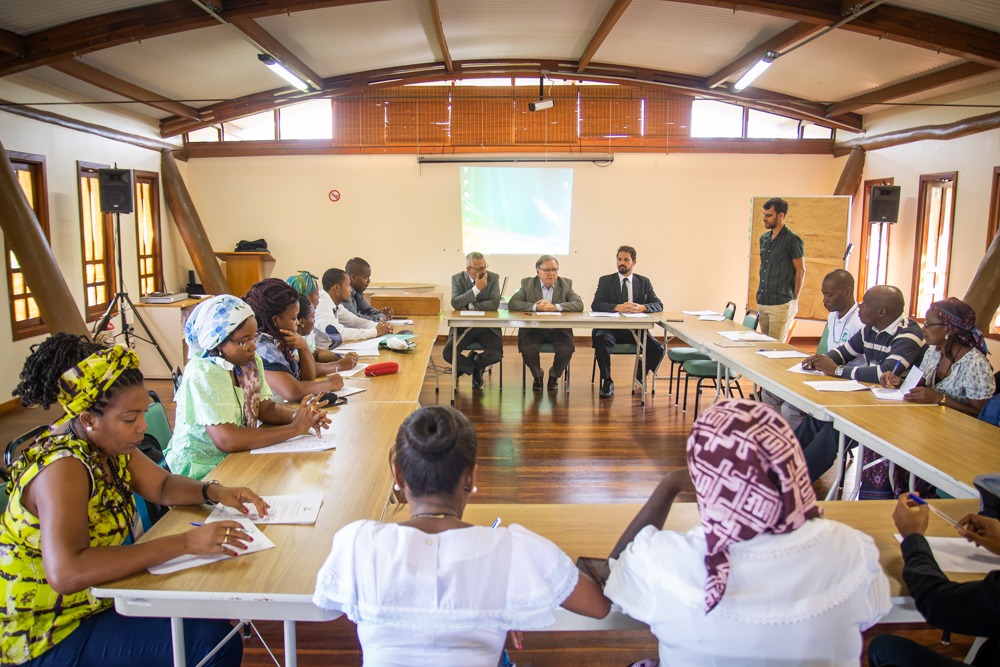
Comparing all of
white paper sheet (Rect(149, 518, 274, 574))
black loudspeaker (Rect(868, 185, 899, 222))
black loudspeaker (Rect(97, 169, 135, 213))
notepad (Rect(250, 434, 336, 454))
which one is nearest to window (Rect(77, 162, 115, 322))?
black loudspeaker (Rect(97, 169, 135, 213))

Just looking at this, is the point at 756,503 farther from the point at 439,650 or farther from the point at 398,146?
the point at 398,146

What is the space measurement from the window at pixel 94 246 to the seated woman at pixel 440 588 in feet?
23.3

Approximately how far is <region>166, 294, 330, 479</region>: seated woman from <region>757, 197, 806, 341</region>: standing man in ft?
16.2

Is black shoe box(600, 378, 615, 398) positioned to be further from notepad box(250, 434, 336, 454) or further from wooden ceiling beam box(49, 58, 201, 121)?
wooden ceiling beam box(49, 58, 201, 121)

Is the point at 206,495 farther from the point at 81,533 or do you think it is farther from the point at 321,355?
the point at 321,355

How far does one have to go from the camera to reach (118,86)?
7039mm

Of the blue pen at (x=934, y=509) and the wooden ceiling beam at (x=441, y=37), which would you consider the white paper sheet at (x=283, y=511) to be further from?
the wooden ceiling beam at (x=441, y=37)

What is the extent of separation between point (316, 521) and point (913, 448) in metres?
2.27

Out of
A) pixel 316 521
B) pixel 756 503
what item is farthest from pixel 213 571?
pixel 756 503

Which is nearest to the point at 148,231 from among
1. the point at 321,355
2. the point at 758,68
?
the point at 321,355

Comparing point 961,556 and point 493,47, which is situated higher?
point 493,47

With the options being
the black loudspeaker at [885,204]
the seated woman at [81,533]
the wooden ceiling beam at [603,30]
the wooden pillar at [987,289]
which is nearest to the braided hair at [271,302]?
the seated woman at [81,533]

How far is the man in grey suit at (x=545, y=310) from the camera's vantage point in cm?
678

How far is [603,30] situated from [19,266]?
226 inches
